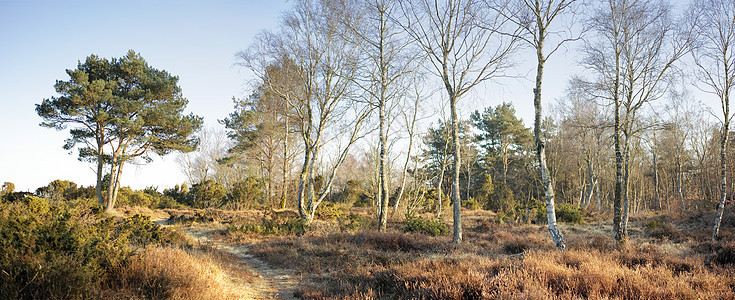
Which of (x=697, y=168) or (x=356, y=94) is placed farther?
(x=697, y=168)

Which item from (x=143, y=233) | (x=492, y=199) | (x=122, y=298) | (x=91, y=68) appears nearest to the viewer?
(x=122, y=298)

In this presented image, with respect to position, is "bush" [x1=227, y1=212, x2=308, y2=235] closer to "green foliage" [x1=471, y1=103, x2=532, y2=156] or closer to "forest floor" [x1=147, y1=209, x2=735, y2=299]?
"forest floor" [x1=147, y1=209, x2=735, y2=299]

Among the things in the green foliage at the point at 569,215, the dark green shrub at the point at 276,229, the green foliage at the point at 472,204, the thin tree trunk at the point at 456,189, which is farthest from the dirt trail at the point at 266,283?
Answer: the green foliage at the point at 472,204

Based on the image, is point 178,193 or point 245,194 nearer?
point 245,194

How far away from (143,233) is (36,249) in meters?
5.97

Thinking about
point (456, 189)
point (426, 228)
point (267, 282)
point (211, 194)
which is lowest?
point (267, 282)

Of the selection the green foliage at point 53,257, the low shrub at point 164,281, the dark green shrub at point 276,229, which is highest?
the green foliage at point 53,257

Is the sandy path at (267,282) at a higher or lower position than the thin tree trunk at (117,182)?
lower

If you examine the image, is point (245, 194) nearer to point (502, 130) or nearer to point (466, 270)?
point (466, 270)

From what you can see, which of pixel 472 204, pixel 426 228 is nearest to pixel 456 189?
pixel 426 228

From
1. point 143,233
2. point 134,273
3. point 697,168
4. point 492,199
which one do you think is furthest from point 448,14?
point 697,168

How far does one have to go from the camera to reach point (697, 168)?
2748cm

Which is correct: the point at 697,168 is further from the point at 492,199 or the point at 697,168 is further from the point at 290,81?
the point at 290,81

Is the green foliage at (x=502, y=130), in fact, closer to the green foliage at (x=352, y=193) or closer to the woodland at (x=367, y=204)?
the woodland at (x=367, y=204)
